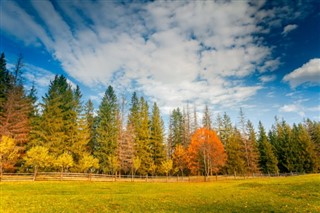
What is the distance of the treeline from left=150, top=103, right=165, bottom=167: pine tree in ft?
0.89

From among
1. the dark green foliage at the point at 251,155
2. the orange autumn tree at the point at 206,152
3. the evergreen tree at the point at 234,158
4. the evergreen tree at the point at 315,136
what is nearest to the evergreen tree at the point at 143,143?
the orange autumn tree at the point at 206,152

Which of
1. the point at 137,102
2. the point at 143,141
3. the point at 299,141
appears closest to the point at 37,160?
the point at 143,141

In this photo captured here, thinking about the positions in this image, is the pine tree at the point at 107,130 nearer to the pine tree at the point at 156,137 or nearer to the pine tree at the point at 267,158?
the pine tree at the point at 156,137

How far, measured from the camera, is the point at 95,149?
172ft

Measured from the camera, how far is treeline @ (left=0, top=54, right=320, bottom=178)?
38.6m

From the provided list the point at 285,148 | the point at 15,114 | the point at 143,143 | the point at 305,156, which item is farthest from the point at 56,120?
the point at 305,156

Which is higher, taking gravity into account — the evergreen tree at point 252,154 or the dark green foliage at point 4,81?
the dark green foliage at point 4,81

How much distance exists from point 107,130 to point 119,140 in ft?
14.3

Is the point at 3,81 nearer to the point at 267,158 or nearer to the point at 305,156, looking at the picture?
the point at 267,158

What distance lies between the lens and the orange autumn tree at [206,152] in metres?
51.1

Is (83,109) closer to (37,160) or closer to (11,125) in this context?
(11,125)

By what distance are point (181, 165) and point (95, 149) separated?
2254 cm

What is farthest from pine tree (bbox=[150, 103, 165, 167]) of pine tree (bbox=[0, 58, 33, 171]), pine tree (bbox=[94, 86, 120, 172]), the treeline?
pine tree (bbox=[0, 58, 33, 171])

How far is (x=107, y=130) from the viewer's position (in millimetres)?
51688
